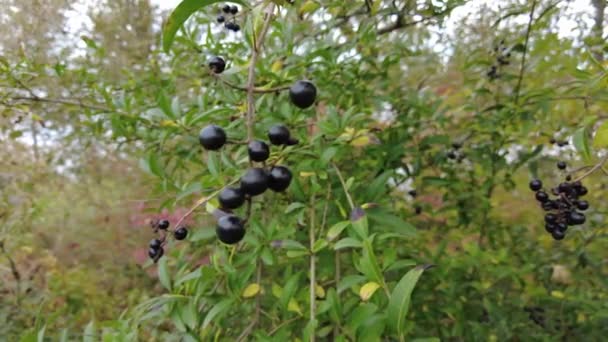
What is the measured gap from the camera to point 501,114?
2061mm

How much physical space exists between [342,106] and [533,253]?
1463 mm

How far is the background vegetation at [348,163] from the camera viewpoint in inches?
51.4

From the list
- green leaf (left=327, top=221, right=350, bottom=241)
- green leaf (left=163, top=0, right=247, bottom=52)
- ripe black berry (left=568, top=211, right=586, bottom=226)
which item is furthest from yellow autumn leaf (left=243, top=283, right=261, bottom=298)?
ripe black berry (left=568, top=211, right=586, bottom=226)

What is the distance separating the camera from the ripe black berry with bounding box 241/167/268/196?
2.81 ft

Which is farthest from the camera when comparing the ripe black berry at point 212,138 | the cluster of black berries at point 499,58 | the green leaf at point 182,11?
the cluster of black berries at point 499,58

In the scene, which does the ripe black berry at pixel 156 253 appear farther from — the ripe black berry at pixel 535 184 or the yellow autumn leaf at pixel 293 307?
the ripe black berry at pixel 535 184

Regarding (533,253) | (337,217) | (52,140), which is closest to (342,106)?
(337,217)

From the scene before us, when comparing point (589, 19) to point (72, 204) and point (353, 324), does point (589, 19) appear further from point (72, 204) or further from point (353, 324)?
point (72, 204)

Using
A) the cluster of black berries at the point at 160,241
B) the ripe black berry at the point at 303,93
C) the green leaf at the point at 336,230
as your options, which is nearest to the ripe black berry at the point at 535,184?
the green leaf at the point at 336,230

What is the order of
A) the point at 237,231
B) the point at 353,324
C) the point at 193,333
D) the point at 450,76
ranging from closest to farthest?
1. the point at 237,231
2. the point at 353,324
3. the point at 193,333
4. the point at 450,76

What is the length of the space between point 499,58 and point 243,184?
1808mm

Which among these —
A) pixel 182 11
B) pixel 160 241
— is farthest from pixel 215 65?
pixel 160 241

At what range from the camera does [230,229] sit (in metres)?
0.91

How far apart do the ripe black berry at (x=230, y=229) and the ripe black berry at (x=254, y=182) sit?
9 centimetres
